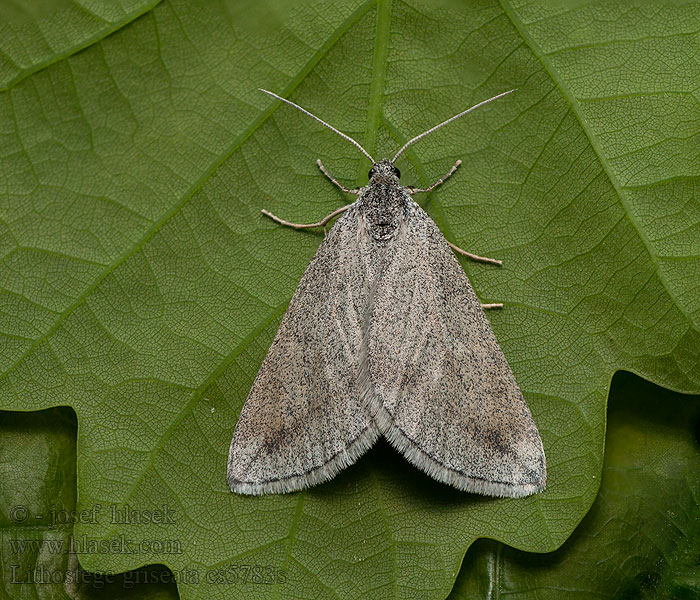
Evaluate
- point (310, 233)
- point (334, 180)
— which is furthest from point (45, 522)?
point (334, 180)

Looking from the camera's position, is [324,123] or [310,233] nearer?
[324,123]

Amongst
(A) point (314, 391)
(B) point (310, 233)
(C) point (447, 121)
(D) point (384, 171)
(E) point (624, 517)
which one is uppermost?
(C) point (447, 121)

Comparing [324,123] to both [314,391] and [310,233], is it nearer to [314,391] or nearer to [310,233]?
[310,233]

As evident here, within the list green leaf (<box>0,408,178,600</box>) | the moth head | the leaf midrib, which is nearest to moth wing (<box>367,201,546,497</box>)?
the moth head

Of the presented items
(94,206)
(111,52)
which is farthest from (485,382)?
(111,52)

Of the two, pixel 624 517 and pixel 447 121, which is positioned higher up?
pixel 447 121

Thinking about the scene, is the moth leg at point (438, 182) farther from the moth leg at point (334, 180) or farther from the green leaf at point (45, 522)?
the green leaf at point (45, 522)

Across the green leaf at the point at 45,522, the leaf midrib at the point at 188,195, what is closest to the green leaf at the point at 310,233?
the leaf midrib at the point at 188,195
